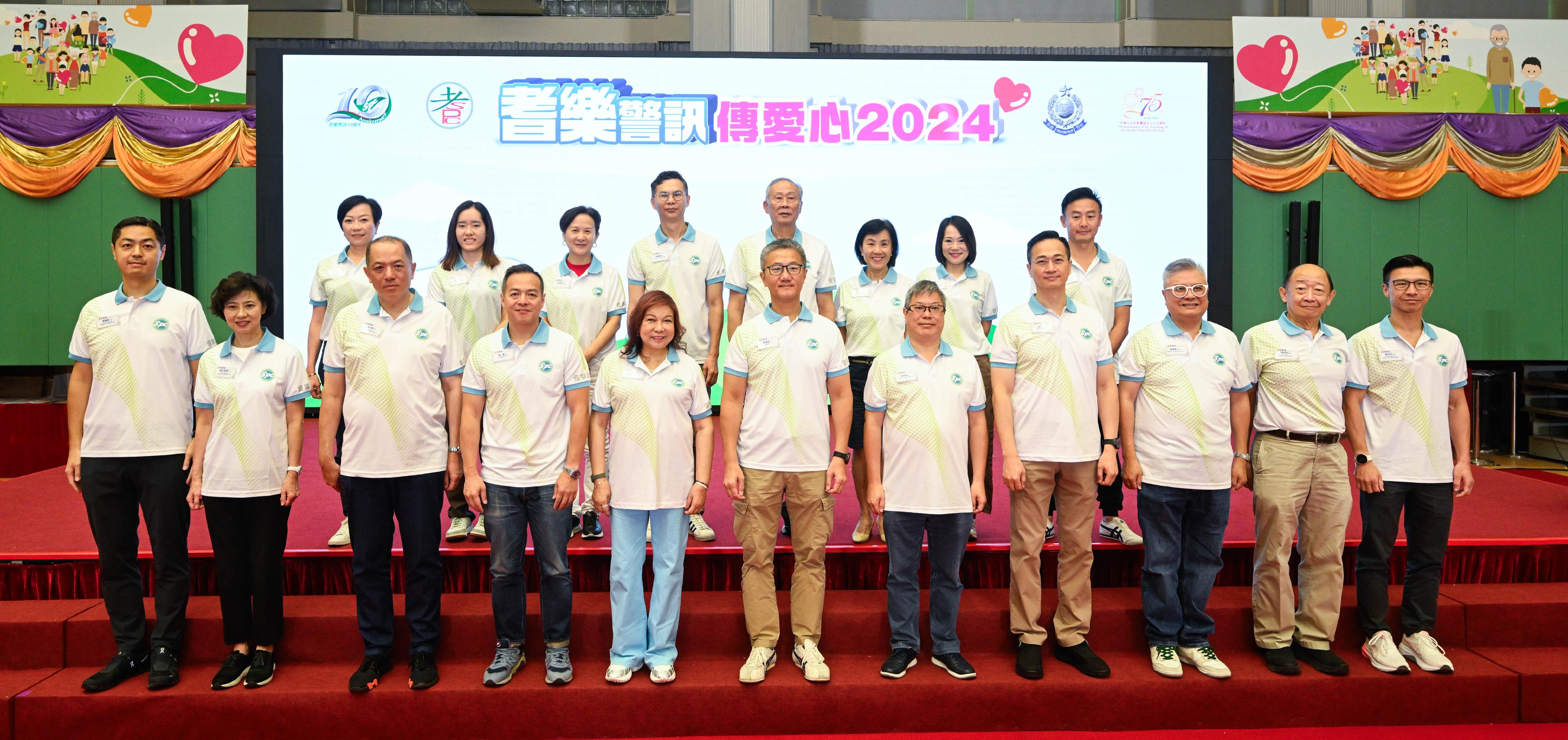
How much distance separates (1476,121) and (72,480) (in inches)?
369

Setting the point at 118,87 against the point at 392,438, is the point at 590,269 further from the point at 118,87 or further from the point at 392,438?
the point at 118,87

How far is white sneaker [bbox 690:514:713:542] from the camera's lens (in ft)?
11.2

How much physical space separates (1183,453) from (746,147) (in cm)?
401

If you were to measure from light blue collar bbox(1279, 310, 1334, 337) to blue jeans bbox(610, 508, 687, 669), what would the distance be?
78.1 inches

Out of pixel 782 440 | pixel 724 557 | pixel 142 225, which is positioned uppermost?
pixel 142 225

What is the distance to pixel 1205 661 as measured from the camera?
2854 millimetres

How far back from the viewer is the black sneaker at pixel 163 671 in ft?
9.00

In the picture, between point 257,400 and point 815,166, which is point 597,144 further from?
point 257,400

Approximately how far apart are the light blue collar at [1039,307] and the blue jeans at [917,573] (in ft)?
2.22

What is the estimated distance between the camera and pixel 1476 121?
24.4ft

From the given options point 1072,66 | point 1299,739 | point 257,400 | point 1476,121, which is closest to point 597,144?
point 1072,66

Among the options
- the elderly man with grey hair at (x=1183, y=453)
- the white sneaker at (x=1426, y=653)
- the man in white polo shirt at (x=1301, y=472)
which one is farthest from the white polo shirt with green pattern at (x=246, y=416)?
the white sneaker at (x=1426, y=653)

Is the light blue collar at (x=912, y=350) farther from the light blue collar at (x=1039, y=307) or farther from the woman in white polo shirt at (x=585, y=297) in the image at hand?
the woman in white polo shirt at (x=585, y=297)

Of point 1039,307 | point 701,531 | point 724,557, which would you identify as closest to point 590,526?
point 701,531
